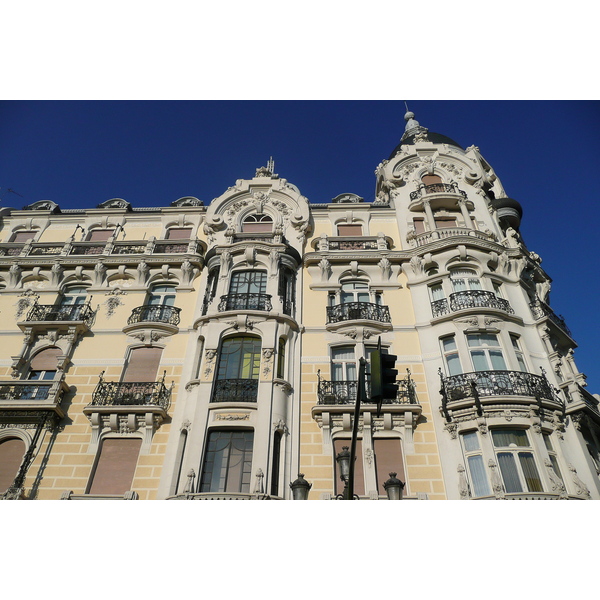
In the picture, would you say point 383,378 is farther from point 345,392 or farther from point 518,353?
point 518,353

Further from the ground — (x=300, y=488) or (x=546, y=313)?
(x=546, y=313)

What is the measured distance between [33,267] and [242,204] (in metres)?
10.4

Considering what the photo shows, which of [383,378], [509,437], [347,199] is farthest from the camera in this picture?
[347,199]

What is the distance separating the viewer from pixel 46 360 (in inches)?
738

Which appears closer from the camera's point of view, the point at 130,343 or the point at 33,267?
the point at 130,343

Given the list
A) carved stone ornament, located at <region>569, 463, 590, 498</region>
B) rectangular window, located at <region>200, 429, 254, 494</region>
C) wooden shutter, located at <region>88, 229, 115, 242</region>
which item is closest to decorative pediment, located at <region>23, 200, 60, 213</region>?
wooden shutter, located at <region>88, 229, 115, 242</region>

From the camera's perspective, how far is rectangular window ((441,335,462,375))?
17531 mm

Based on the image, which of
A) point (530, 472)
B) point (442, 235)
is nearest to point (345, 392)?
point (530, 472)

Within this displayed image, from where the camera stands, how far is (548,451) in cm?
1528

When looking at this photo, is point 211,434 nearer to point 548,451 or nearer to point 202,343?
point 202,343

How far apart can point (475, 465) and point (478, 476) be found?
36 centimetres

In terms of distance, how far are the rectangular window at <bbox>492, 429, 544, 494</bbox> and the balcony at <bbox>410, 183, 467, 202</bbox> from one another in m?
12.9

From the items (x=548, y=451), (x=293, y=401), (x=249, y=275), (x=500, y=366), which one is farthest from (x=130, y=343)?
(x=548, y=451)

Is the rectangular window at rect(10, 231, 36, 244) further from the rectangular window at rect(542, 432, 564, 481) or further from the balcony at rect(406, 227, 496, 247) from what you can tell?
the rectangular window at rect(542, 432, 564, 481)
